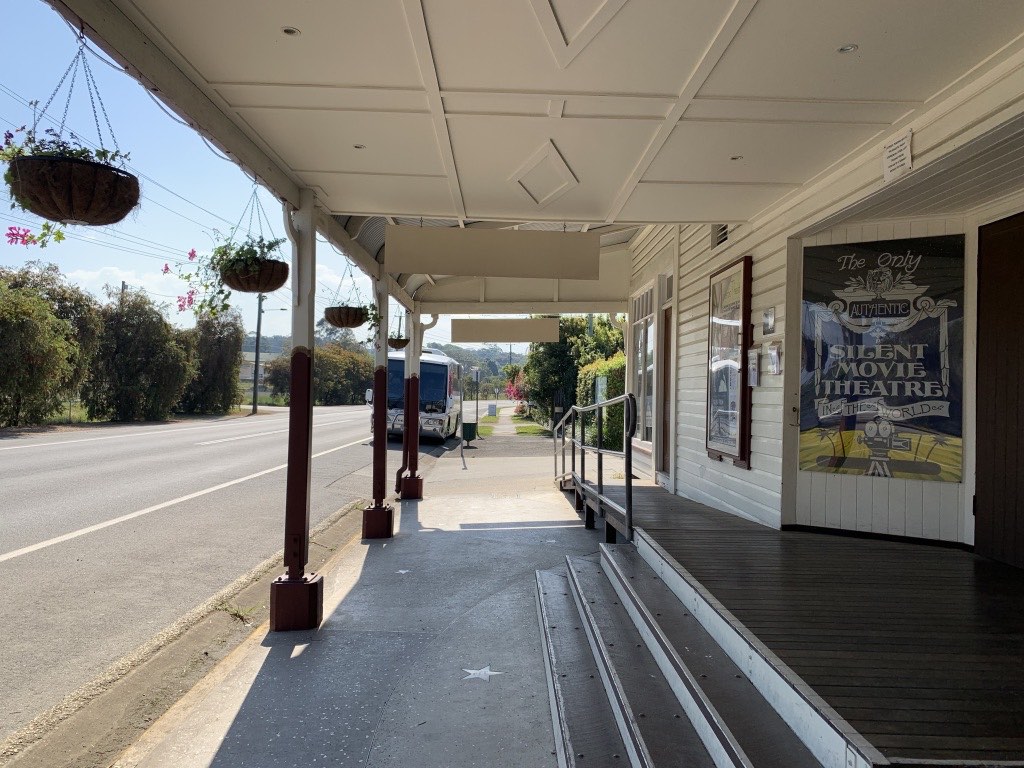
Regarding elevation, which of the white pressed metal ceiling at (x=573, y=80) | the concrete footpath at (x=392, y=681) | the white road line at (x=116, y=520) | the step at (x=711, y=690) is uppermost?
the white pressed metal ceiling at (x=573, y=80)

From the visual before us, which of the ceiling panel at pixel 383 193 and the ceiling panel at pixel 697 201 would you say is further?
the ceiling panel at pixel 697 201

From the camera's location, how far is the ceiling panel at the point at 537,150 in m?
4.07

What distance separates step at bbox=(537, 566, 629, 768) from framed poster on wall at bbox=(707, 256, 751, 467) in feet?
7.94

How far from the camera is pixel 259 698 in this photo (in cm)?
356

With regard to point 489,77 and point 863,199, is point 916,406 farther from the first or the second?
point 489,77

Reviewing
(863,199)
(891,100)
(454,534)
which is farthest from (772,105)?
(454,534)

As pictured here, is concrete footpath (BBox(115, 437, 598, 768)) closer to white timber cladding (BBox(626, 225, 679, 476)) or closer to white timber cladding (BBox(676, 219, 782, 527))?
white timber cladding (BBox(676, 219, 782, 527))

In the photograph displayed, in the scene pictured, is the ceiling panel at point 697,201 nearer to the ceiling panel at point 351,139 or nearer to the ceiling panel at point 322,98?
the ceiling panel at point 351,139

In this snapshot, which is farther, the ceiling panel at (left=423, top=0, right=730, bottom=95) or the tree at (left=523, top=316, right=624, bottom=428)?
the tree at (left=523, top=316, right=624, bottom=428)

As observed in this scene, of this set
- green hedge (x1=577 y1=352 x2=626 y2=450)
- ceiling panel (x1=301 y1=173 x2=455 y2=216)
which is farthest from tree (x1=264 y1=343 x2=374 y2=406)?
ceiling panel (x1=301 y1=173 x2=455 y2=216)

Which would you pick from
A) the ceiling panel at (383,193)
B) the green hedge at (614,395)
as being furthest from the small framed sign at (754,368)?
the green hedge at (614,395)

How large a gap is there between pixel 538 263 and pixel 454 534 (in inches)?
127

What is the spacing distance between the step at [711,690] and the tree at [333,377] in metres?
53.9

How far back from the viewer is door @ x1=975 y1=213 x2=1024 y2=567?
433cm
